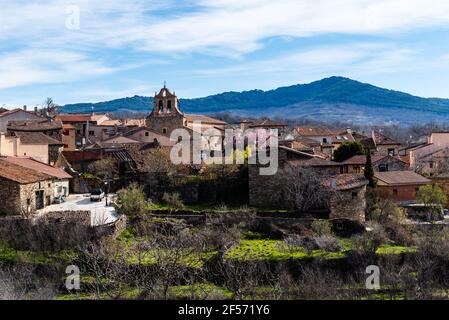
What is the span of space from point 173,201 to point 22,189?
7.21 meters

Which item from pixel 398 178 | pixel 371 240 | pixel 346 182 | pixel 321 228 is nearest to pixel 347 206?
pixel 346 182

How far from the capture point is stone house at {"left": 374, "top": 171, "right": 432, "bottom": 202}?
36.8m

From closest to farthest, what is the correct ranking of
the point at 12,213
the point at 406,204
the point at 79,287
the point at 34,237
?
the point at 79,287
the point at 34,237
the point at 12,213
the point at 406,204

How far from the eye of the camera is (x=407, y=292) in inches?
734

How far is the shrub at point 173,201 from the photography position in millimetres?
31172

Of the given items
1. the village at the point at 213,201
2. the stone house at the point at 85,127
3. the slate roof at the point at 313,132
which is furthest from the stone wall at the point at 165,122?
the slate roof at the point at 313,132

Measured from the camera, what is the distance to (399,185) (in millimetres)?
37469

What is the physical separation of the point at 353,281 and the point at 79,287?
31.4 ft

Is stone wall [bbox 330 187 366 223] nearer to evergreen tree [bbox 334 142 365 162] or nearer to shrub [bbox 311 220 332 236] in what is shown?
shrub [bbox 311 220 332 236]

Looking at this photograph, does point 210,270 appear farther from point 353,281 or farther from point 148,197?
point 148,197

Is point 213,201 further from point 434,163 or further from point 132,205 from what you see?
point 434,163
